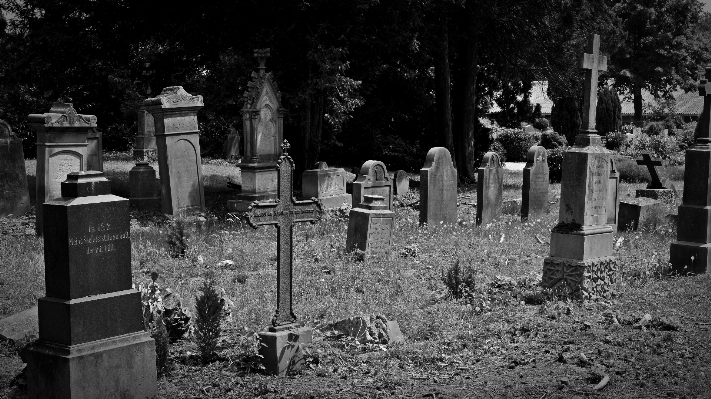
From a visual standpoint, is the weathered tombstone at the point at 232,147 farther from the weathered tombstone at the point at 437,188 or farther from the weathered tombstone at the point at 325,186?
the weathered tombstone at the point at 437,188

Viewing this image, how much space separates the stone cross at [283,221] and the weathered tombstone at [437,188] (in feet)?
24.7

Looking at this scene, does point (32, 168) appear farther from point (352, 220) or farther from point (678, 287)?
point (678, 287)

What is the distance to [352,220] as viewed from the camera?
1189 cm

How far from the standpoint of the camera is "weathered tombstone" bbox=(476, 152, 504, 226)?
15359 millimetres

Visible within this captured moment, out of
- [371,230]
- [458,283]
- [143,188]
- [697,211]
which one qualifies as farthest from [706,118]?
[143,188]

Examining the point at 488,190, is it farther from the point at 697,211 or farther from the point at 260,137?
the point at 697,211

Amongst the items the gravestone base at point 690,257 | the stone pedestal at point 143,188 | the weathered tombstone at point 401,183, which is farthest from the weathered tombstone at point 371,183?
the gravestone base at point 690,257

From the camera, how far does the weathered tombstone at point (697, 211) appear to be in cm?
1073

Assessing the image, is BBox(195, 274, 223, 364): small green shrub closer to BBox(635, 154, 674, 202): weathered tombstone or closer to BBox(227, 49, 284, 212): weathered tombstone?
BBox(227, 49, 284, 212): weathered tombstone

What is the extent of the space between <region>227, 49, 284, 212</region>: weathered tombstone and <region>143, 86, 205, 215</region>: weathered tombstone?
1661mm

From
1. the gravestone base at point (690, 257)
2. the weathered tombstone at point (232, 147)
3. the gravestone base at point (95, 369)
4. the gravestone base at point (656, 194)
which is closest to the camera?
the gravestone base at point (95, 369)

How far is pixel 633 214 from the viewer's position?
15117 mm

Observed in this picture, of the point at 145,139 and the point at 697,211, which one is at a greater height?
the point at 145,139

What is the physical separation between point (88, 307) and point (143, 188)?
11.1 metres
